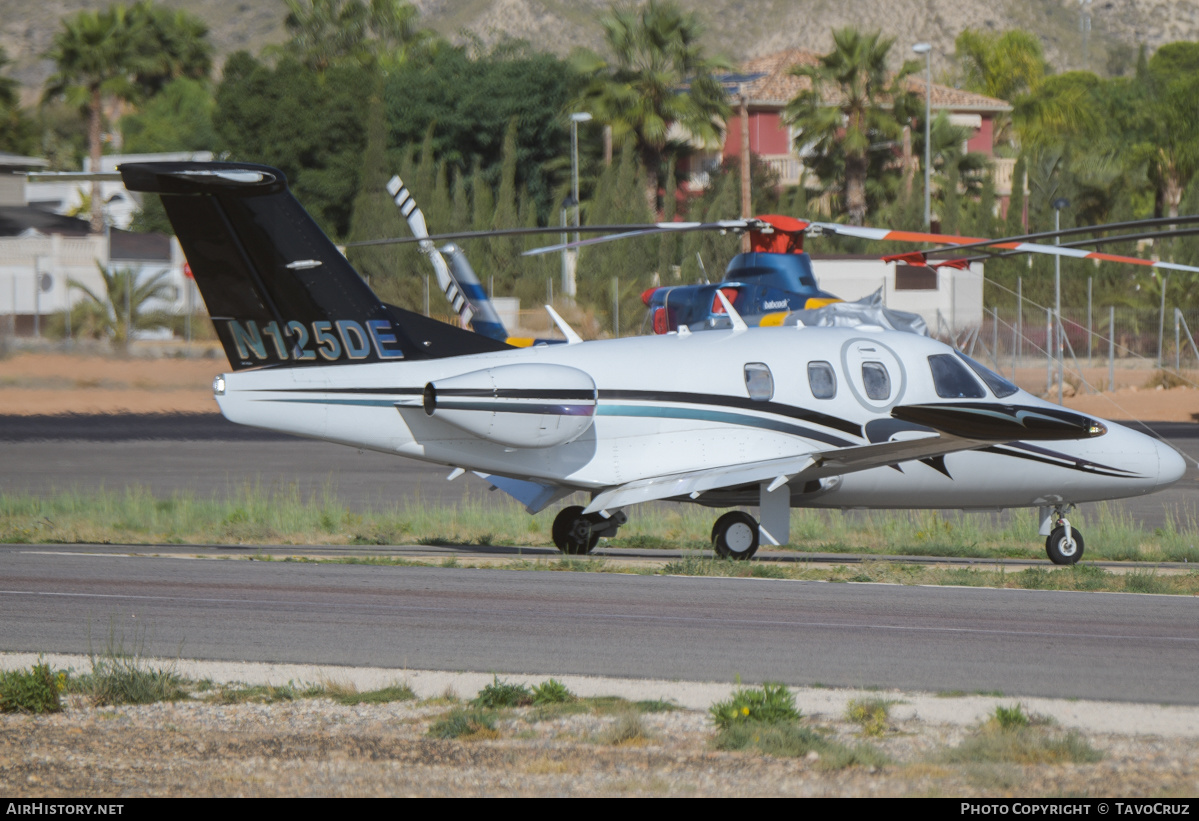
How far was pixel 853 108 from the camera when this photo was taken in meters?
72.6

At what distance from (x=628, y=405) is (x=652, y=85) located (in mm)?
57647

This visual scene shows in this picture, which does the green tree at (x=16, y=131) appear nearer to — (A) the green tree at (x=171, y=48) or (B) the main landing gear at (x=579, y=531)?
(A) the green tree at (x=171, y=48)

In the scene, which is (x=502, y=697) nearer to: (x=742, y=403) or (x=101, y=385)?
(x=742, y=403)

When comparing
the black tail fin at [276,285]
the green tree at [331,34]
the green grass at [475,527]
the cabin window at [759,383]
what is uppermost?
the green tree at [331,34]

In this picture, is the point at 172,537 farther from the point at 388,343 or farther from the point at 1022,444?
the point at 1022,444

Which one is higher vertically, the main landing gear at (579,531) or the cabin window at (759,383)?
the cabin window at (759,383)

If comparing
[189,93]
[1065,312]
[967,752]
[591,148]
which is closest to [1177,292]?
[1065,312]

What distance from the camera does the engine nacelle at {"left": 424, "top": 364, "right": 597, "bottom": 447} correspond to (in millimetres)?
17047

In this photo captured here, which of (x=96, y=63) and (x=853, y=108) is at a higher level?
(x=96, y=63)

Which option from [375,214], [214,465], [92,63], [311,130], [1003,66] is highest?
[1003,66]

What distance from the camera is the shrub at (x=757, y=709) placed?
8.98 m

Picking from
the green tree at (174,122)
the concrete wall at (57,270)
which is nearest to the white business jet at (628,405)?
the concrete wall at (57,270)

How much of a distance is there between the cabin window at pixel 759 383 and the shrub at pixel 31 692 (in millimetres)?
9847

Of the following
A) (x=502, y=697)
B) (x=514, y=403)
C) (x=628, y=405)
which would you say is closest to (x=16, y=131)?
(x=628, y=405)
